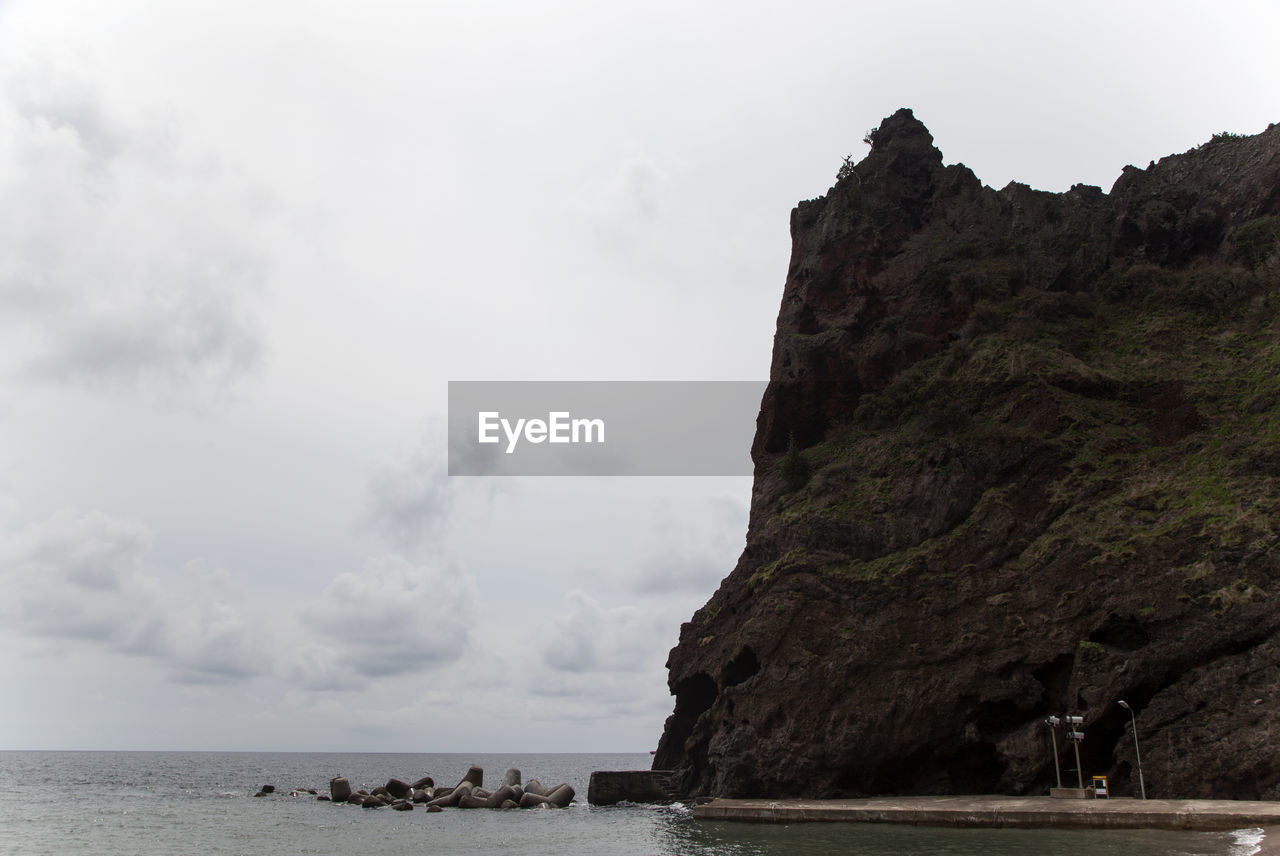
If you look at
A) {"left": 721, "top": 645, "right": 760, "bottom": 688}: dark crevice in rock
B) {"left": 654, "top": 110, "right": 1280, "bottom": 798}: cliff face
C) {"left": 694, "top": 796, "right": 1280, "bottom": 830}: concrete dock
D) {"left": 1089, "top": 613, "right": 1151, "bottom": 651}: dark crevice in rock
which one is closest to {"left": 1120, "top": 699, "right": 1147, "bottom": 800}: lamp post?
{"left": 654, "top": 110, "right": 1280, "bottom": 798}: cliff face

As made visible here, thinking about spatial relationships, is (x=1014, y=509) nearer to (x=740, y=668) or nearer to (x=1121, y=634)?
(x=1121, y=634)

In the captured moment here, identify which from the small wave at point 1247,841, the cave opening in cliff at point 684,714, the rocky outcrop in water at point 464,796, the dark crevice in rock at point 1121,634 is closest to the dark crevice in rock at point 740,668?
the cave opening in cliff at point 684,714

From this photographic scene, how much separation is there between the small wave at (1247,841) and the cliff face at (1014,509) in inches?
319

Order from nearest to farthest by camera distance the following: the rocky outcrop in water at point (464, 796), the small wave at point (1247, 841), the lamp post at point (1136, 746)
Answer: the small wave at point (1247, 841), the lamp post at point (1136, 746), the rocky outcrop in water at point (464, 796)

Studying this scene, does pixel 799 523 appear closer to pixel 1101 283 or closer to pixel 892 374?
pixel 892 374

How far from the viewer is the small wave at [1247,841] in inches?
967

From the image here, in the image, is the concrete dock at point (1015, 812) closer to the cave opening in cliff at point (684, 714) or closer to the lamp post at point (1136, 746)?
the lamp post at point (1136, 746)

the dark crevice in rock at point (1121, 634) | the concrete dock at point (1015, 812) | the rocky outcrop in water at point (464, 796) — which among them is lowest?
the rocky outcrop in water at point (464, 796)

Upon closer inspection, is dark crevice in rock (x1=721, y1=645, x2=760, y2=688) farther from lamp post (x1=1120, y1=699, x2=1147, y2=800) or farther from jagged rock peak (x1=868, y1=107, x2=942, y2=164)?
jagged rock peak (x1=868, y1=107, x2=942, y2=164)

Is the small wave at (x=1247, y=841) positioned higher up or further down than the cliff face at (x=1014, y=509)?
further down

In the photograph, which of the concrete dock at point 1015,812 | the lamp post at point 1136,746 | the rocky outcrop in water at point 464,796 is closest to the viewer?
the concrete dock at point 1015,812

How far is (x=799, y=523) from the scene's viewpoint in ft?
182

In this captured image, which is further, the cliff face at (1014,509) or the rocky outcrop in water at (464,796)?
the rocky outcrop in water at (464,796)

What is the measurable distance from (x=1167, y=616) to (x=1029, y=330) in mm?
23339
